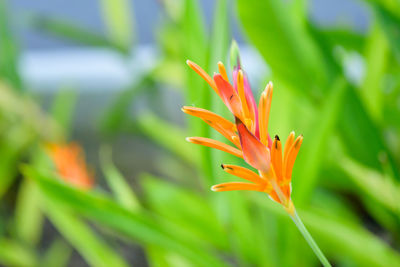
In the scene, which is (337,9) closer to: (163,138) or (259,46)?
(163,138)

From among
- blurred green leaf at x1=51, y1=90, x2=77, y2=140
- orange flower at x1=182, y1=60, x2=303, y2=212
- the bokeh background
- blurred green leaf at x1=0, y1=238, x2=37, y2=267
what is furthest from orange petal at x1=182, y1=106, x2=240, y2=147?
blurred green leaf at x1=51, y1=90, x2=77, y2=140

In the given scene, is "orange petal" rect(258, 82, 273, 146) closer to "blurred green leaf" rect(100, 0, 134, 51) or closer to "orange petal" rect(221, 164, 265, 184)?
"orange petal" rect(221, 164, 265, 184)

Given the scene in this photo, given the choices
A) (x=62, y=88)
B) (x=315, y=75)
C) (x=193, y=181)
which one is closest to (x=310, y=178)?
(x=315, y=75)

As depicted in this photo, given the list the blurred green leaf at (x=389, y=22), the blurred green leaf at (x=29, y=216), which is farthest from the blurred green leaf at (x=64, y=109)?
the blurred green leaf at (x=389, y=22)

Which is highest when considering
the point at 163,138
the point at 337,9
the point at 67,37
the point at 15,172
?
the point at 337,9

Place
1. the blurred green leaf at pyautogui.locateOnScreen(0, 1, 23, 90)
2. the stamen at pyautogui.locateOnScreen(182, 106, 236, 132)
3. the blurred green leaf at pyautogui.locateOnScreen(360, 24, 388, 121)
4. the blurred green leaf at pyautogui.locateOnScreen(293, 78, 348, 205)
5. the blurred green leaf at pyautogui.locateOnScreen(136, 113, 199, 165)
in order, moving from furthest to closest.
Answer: the blurred green leaf at pyautogui.locateOnScreen(0, 1, 23, 90)
the blurred green leaf at pyautogui.locateOnScreen(136, 113, 199, 165)
the blurred green leaf at pyautogui.locateOnScreen(360, 24, 388, 121)
the blurred green leaf at pyautogui.locateOnScreen(293, 78, 348, 205)
the stamen at pyautogui.locateOnScreen(182, 106, 236, 132)

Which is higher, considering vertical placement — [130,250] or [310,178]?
[310,178]
